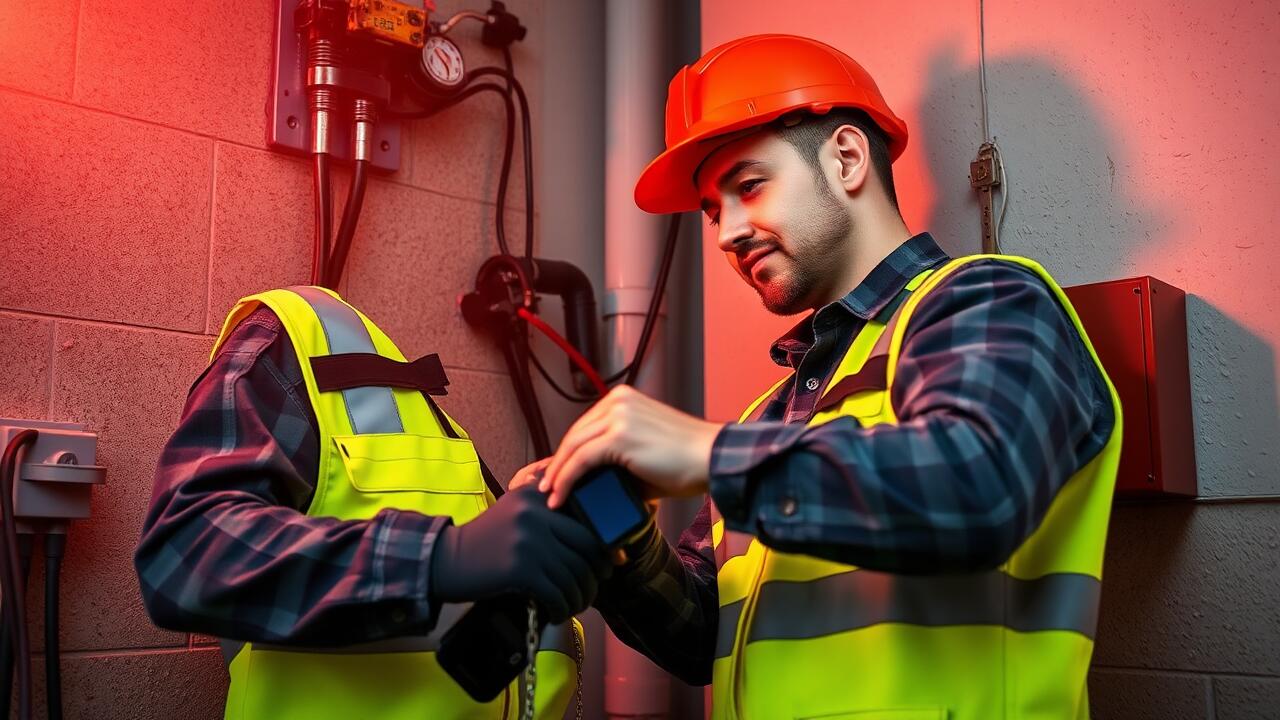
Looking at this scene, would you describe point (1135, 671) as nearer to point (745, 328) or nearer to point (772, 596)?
point (772, 596)

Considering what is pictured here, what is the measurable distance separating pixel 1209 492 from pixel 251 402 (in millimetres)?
1157

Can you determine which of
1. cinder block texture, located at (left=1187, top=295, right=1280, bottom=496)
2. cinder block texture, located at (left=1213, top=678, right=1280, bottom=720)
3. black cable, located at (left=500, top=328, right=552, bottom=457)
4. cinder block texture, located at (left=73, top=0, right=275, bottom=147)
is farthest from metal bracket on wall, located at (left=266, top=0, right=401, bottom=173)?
cinder block texture, located at (left=1213, top=678, right=1280, bottom=720)

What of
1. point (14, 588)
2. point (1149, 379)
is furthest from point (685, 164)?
point (14, 588)

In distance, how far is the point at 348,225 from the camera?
5.88 feet

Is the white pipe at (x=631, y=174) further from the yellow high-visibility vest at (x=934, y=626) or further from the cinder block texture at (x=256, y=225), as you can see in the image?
the yellow high-visibility vest at (x=934, y=626)

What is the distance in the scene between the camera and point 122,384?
1583mm

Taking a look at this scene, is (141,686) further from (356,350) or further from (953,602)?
(953,602)

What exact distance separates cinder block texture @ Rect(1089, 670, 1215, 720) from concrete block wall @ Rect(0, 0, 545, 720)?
1.21 metres

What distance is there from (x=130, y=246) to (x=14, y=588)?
0.51 m

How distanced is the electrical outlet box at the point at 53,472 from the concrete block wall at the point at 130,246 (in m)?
0.05

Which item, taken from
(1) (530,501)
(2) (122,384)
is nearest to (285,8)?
(2) (122,384)

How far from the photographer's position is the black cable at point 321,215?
1753 mm

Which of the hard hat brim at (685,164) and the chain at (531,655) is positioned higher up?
the hard hat brim at (685,164)

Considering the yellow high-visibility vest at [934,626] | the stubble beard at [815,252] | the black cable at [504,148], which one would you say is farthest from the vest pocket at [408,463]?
the black cable at [504,148]
